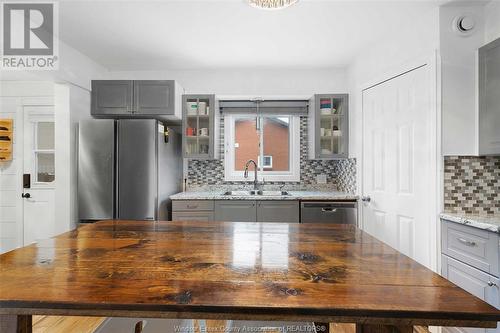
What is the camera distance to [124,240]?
1.33m

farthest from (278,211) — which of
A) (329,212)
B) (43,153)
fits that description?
(43,153)

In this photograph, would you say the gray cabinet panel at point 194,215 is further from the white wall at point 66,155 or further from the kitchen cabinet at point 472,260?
the kitchen cabinet at point 472,260

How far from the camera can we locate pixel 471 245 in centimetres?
176

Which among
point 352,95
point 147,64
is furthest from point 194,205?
point 352,95

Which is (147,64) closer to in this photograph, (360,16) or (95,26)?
(95,26)

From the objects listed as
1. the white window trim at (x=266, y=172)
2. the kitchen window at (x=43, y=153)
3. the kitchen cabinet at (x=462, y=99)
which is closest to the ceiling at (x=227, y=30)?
the kitchen cabinet at (x=462, y=99)

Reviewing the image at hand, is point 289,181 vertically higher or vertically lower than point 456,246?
higher

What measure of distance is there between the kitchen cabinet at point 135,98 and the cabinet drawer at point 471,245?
292cm

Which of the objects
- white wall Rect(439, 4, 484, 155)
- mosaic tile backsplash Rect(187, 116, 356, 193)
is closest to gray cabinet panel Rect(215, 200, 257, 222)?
mosaic tile backsplash Rect(187, 116, 356, 193)

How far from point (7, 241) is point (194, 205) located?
2.82m

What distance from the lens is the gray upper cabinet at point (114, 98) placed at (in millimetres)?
3266

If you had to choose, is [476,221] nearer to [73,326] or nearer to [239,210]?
[239,210]

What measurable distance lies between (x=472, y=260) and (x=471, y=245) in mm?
95

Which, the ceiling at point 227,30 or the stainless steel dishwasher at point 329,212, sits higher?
the ceiling at point 227,30
